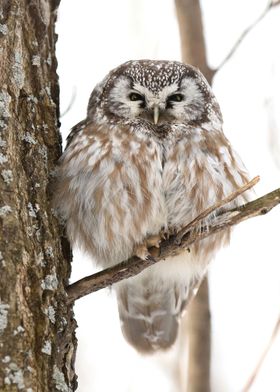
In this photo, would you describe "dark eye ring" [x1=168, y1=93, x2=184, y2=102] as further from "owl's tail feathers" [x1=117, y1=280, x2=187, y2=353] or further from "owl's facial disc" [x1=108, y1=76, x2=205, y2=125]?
"owl's tail feathers" [x1=117, y1=280, x2=187, y2=353]

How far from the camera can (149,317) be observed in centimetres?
373

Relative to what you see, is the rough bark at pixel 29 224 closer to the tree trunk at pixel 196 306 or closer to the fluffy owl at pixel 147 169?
the fluffy owl at pixel 147 169

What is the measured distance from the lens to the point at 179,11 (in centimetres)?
301

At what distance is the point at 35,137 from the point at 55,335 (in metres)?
0.77

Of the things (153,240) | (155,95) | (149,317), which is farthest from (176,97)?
(149,317)

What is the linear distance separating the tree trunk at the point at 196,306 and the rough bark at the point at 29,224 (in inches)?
24.7

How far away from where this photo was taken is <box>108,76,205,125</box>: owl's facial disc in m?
3.23

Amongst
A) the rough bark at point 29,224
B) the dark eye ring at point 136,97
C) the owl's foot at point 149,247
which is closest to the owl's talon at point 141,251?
the owl's foot at point 149,247

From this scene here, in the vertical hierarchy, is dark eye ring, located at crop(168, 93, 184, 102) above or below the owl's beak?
above

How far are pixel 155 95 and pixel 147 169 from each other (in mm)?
517

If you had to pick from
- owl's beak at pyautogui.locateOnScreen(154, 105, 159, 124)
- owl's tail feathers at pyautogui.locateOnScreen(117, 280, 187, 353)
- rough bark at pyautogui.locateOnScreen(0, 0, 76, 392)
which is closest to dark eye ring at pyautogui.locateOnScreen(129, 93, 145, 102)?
owl's beak at pyautogui.locateOnScreen(154, 105, 159, 124)

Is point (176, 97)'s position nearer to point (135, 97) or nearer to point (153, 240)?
point (135, 97)

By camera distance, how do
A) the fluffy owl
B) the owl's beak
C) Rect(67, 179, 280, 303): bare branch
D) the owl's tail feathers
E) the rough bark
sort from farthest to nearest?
the owl's tail feathers < the owl's beak < the fluffy owl < Rect(67, 179, 280, 303): bare branch < the rough bark

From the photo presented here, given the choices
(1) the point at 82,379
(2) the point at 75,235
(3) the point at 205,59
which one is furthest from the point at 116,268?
(1) the point at 82,379
